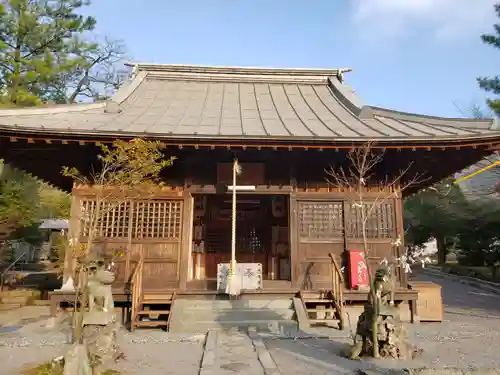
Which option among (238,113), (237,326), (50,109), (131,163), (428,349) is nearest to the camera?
(428,349)

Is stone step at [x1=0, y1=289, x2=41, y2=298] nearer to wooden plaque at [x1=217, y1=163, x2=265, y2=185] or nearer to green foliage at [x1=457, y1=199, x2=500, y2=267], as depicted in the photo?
wooden plaque at [x1=217, y1=163, x2=265, y2=185]

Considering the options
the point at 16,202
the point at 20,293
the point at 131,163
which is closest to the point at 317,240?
the point at 131,163

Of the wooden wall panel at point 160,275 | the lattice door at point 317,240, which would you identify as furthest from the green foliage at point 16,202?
the lattice door at point 317,240

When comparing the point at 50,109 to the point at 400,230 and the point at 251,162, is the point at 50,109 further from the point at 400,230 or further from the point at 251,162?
the point at 400,230

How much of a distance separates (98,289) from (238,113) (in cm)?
731

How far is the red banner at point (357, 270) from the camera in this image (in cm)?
951

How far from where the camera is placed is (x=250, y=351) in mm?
6445

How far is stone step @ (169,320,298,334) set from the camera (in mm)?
8047

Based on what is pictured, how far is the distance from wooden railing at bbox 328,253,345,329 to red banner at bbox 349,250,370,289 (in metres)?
0.48

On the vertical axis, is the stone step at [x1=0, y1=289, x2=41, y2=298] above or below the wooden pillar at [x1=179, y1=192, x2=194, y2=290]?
below

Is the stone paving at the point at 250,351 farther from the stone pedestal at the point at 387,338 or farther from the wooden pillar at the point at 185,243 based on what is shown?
the wooden pillar at the point at 185,243

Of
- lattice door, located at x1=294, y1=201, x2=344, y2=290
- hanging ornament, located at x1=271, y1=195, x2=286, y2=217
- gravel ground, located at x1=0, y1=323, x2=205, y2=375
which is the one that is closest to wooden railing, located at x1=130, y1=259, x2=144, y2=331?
gravel ground, located at x1=0, y1=323, x2=205, y2=375

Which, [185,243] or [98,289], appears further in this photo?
[185,243]

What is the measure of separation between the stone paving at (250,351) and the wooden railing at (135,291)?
33cm
